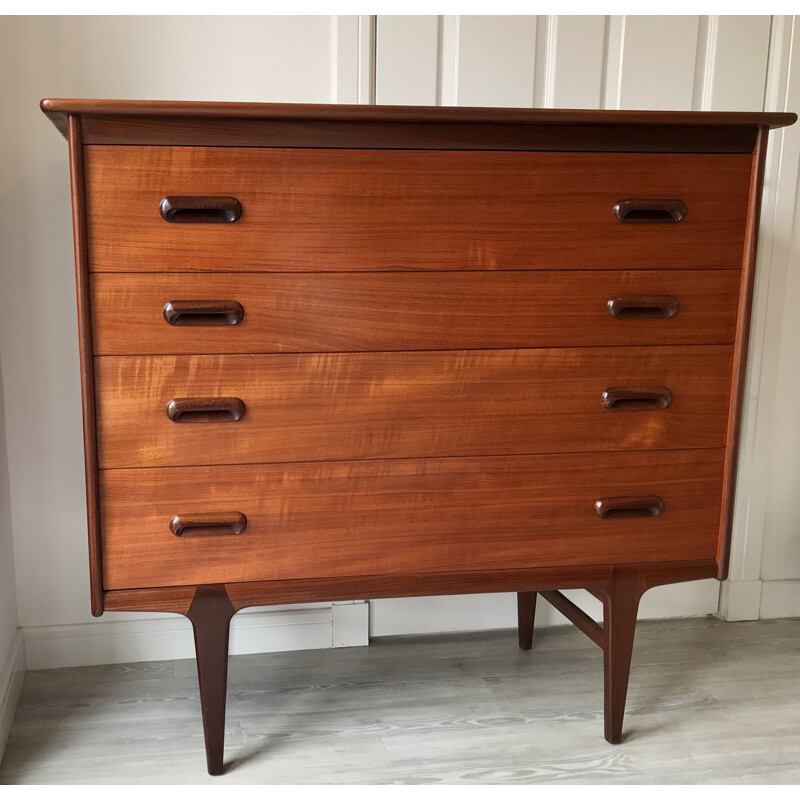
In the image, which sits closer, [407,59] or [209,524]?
[209,524]

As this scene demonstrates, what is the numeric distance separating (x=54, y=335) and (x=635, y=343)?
1238 millimetres

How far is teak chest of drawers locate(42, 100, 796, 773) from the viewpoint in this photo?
4.39 feet

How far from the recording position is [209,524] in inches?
56.2

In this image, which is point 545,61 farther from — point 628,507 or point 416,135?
point 628,507

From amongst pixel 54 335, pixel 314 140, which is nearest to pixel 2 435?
pixel 54 335

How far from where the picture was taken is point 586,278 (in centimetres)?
146

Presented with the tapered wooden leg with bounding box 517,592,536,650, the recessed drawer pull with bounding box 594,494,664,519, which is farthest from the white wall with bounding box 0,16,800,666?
the recessed drawer pull with bounding box 594,494,664,519

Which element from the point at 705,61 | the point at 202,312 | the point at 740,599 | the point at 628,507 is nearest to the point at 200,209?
the point at 202,312

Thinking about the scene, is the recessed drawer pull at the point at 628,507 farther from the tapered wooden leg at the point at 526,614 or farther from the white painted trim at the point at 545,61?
the white painted trim at the point at 545,61

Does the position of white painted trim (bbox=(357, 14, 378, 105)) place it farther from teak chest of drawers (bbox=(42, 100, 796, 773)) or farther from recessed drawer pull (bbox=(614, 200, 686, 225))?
recessed drawer pull (bbox=(614, 200, 686, 225))

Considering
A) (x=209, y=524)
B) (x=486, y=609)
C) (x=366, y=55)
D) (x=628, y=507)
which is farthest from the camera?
(x=486, y=609)

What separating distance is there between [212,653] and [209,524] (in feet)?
0.82

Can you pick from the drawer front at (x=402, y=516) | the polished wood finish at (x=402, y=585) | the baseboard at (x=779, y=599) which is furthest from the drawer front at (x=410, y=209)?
the baseboard at (x=779, y=599)

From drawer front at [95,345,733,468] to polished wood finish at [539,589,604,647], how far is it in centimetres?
43
